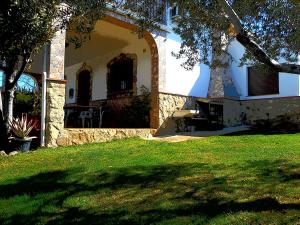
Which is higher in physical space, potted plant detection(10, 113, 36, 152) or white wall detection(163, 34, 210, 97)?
white wall detection(163, 34, 210, 97)

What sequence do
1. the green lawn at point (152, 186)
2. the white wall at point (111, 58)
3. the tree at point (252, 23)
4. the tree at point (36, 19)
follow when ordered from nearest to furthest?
the green lawn at point (152, 186)
the tree at point (36, 19)
the tree at point (252, 23)
the white wall at point (111, 58)

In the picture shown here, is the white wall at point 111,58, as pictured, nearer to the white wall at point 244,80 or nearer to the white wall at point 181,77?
the white wall at point 181,77

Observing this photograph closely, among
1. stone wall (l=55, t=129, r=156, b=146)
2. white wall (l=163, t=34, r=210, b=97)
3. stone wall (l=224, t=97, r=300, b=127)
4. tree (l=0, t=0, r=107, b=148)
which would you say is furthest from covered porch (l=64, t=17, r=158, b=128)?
tree (l=0, t=0, r=107, b=148)

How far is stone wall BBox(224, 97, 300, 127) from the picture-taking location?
50.1 feet

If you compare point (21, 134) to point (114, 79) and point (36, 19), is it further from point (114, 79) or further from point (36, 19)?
point (114, 79)

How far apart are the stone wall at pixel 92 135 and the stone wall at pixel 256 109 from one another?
455 centimetres

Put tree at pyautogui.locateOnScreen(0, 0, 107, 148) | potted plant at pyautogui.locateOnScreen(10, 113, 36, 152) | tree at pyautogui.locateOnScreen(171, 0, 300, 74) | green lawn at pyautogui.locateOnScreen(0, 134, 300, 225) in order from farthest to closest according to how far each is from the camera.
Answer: potted plant at pyautogui.locateOnScreen(10, 113, 36, 152)
tree at pyautogui.locateOnScreen(171, 0, 300, 74)
tree at pyautogui.locateOnScreen(0, 0, 107, 148)
green lawn at pyautogui.locateOnScreen(0, 134, 300, 225)

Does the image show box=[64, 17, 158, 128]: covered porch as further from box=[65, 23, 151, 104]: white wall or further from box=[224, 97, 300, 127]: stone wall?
box=[224, 97, 300, 127]: stone wall

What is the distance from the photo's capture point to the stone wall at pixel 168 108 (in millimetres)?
14742

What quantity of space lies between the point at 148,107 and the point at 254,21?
7.97m

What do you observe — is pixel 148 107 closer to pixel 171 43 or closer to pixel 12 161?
pixel 171 43

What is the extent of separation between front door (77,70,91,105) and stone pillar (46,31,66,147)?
795cm

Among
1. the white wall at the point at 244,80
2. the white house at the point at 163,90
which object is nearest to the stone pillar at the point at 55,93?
the white house at the point at 163,90

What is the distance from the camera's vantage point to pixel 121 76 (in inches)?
685
